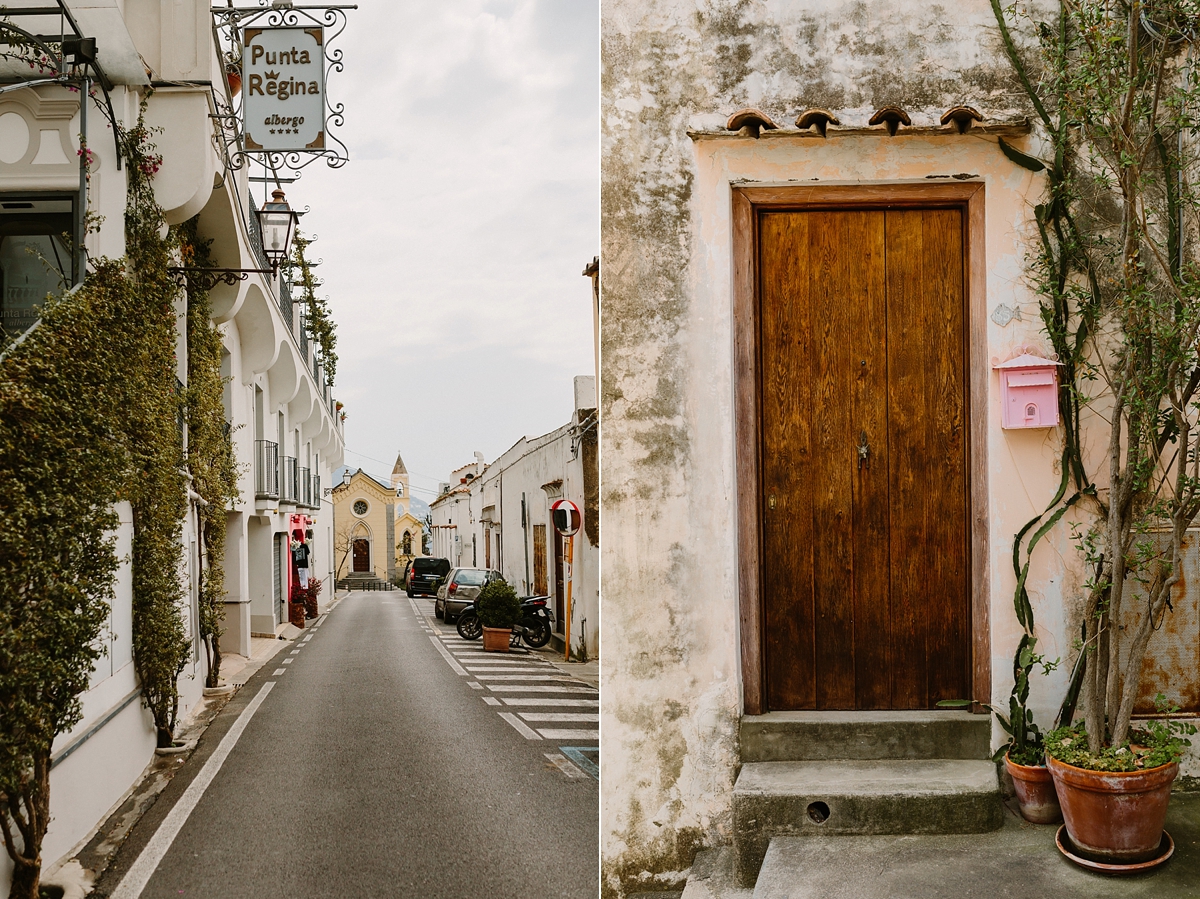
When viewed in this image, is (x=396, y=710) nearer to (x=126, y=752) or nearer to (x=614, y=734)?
(x=126, y=752)

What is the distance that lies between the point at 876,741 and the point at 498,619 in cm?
1455

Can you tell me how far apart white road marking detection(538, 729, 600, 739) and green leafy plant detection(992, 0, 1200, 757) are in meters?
6.26

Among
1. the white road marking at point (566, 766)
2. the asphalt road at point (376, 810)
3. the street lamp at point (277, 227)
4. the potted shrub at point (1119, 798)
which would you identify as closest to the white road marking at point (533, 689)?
the asphalt road at point (376, 810)

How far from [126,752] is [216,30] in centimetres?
726

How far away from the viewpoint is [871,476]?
15.8ft

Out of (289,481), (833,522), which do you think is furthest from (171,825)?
(289,481)

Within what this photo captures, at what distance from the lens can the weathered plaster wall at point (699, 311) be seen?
4621 mm

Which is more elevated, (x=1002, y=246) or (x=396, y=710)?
(x=1002, y=246)

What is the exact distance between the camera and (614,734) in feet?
15.2

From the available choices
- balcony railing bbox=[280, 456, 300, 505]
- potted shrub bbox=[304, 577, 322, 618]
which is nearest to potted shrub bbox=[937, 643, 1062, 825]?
balcony railing bbox=[280, 456, 300, 505]

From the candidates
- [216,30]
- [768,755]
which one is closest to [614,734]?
[768,755]

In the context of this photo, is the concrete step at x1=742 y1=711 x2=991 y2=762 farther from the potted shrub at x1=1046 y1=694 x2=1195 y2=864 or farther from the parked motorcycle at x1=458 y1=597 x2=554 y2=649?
the parked motorcycle at x1=458 y1=597 x2=554 y2=649

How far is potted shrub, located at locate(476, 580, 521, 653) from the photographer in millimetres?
18625

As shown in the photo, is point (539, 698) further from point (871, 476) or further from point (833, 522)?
point (871, 476)
